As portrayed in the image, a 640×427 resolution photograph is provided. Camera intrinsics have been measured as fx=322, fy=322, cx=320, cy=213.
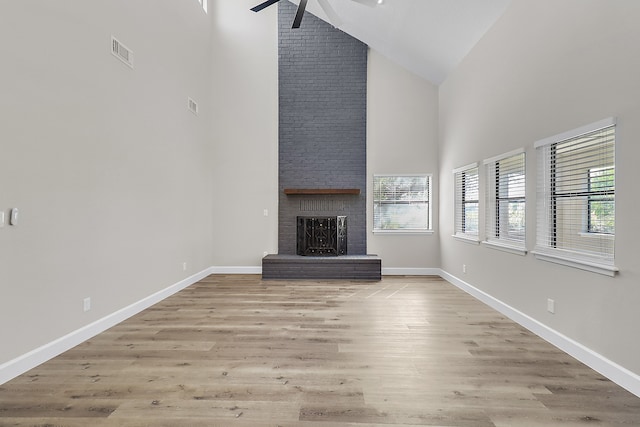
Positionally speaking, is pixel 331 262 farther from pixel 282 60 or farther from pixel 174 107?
pixel 282 60

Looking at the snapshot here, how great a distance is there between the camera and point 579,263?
250 centimetres

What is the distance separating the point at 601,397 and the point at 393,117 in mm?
4894

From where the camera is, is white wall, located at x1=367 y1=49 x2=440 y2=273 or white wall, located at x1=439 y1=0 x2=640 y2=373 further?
white wall, located at x1=367 y1=49 x2=440 y2=273

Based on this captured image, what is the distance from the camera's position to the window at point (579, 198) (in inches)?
91.4

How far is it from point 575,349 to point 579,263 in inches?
26.8

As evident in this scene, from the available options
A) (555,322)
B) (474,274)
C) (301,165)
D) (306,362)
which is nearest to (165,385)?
(306,362)

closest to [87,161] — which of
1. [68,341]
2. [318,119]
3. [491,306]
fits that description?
[68,341]

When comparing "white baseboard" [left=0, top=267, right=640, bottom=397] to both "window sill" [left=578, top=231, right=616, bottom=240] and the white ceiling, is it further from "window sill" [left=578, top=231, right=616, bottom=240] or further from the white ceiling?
the white ceiling

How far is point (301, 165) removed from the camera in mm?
5980

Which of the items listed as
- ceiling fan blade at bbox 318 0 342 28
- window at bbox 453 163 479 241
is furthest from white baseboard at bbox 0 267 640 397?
ceiling fan blade at bbox 318 0 342 28

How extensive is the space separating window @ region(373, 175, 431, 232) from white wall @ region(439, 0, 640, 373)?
1.34 meters

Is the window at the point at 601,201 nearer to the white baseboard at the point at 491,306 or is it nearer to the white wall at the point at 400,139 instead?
the white baseboard at the point at 491,306

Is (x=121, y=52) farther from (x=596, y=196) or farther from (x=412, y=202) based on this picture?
(x=412, y=202)

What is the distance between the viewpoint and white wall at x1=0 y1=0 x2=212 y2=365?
2209mm
